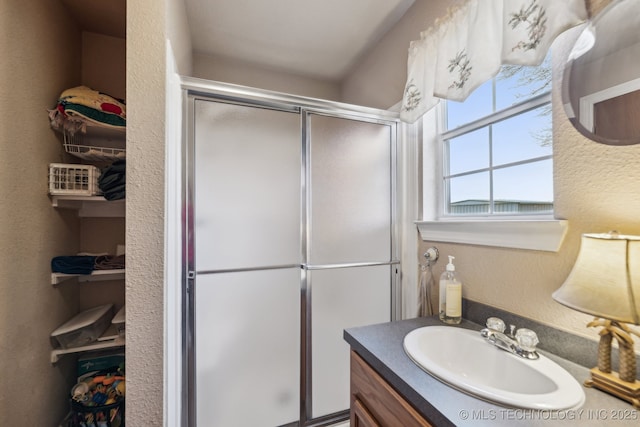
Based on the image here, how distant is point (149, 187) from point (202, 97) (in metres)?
0.59

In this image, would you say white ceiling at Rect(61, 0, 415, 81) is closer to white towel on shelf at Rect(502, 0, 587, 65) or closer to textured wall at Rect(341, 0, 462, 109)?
textured wall at Rect(341, 0, 462, 109)

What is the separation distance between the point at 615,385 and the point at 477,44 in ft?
3.88

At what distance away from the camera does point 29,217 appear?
1.13 metres

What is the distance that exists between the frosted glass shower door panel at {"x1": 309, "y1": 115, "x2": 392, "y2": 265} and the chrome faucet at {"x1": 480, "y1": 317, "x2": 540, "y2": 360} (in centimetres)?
79

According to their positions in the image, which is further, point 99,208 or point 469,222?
point 99,208

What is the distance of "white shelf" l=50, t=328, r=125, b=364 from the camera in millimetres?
1271

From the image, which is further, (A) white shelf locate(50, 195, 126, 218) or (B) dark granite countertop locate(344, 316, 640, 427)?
(A) white shelf locate(50, 195, 126, 218)

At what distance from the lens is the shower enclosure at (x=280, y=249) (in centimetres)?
128

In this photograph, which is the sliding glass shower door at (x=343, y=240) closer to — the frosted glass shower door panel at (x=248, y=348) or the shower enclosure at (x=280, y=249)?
the shower enclosure at (x=280, y=249)

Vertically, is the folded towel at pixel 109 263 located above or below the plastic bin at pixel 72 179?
below

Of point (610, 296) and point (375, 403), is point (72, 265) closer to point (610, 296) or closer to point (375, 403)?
point (375, 403)

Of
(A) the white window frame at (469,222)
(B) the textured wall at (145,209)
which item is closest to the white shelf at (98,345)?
(B) the textured wall at (145,209)

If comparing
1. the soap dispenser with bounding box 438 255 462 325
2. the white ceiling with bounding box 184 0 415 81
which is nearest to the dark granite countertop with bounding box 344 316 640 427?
the soap dispenser with bounding box 438 255 462 325

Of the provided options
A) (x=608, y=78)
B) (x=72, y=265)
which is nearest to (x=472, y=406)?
(x=608, y=78)
